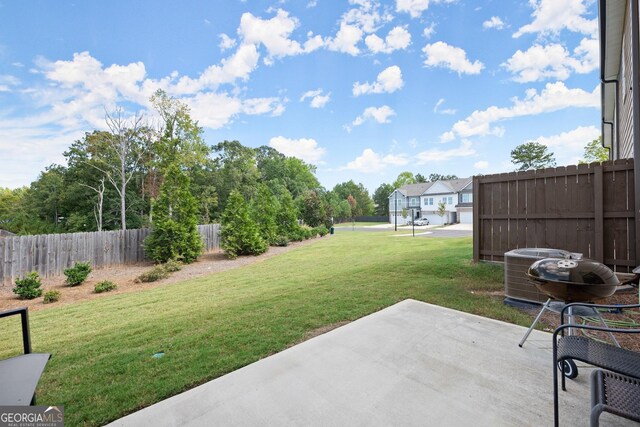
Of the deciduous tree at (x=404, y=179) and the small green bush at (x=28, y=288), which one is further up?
the deciduous tree at (x=404, y=179)

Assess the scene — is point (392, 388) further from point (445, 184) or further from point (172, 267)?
point (445, 184)

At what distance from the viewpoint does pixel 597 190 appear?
4.53m

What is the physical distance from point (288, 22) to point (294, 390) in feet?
41.5

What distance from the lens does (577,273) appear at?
2082mm

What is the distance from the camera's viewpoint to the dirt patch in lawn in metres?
6.41

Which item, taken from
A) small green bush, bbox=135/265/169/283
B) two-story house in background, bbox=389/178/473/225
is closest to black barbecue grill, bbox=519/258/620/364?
small green bush, bbox=135/265/169/283

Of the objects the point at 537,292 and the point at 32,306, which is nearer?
the point at 537,292

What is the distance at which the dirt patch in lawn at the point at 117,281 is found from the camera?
6.41m

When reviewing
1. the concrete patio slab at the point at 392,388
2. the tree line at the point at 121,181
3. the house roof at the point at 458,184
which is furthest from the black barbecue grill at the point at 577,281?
the house roof at the point at 458,184

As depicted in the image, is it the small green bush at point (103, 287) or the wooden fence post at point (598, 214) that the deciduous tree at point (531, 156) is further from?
the small green bush at point (103, 287)

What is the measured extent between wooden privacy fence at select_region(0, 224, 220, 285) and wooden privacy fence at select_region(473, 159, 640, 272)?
479 inches

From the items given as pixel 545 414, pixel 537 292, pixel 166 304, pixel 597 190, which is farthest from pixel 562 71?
pixel 166 304

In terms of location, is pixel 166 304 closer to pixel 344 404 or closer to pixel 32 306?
pixel 32 306

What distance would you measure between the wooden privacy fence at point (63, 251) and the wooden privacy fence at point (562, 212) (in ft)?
39.9
